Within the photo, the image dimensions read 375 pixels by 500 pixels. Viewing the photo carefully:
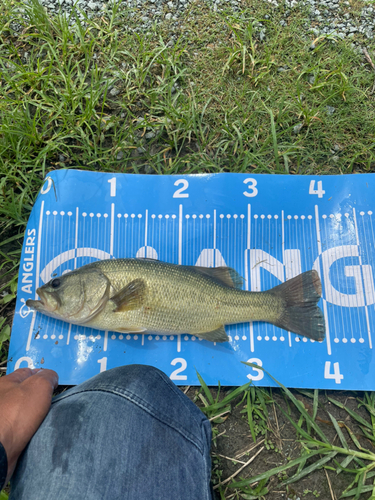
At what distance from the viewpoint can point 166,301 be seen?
2533 mm

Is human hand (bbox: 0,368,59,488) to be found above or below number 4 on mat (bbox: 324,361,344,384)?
below

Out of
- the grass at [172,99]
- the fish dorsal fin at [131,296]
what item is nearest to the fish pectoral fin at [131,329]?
the fish dorsal fin at [131,296]

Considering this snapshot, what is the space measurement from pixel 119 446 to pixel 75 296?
1.15 meters

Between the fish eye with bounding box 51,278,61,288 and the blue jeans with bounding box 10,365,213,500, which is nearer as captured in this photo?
the blue jeans with bounding box 10,365,213,500

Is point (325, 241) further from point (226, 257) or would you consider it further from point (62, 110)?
point (62, 110)

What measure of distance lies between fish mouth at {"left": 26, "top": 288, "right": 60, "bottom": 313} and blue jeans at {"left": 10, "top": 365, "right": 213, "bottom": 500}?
0.68 m

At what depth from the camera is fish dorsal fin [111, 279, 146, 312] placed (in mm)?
2492

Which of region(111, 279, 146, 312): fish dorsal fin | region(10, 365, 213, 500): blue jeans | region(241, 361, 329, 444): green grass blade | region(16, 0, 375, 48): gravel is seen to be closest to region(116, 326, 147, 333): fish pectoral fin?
region(111, 279, 146, 312): fish dorsal fin

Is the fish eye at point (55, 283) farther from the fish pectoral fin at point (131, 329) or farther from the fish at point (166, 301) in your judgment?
the fish pectoral fin at point (131, 329)

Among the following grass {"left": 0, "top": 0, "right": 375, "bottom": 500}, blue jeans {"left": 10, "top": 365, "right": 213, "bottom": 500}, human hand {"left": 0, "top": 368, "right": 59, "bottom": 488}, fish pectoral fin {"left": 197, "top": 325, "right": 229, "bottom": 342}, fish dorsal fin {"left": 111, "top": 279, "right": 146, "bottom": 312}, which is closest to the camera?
blue jeans {"left": 10, "top": 365, "right": 213, "bottom": 500}

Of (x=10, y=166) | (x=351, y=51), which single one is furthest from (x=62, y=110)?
(x=351, y=51)

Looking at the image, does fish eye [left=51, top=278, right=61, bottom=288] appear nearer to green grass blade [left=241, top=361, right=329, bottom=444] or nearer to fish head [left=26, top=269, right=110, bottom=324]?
fish head [left=26, top=269, right=110, bottom=324]

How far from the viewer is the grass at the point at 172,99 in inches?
117

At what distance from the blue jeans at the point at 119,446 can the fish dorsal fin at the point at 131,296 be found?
1.56ft
